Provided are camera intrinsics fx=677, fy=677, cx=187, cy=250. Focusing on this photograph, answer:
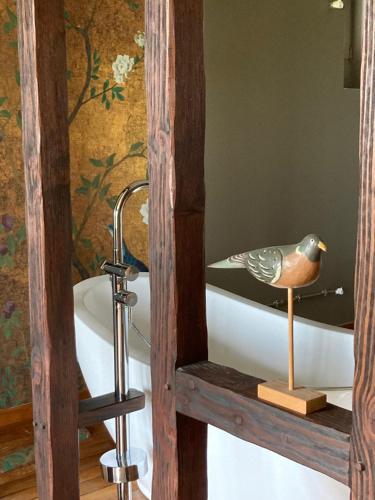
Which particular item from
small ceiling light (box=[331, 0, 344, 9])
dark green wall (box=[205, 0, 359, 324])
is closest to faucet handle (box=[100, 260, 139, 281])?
dark green wall (box=[205, 0, 359, 324])

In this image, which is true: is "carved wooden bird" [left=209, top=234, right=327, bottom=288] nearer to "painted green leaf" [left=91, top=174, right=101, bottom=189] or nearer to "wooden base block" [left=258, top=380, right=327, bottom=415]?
"wooden base block" [left=258, top=380, right=327, bottom=415]

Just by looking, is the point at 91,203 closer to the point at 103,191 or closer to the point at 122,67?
the point at 103,191

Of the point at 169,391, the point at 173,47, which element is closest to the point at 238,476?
the point at 169,391

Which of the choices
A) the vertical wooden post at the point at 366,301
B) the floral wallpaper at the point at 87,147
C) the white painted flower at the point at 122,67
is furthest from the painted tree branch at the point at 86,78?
the vertical wooden post at the point at 366,301

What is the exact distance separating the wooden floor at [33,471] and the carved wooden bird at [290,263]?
5.00 feet

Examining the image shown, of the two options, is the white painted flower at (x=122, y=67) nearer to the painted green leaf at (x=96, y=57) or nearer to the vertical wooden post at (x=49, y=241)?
the painted green leaf at (x=96, y=57)

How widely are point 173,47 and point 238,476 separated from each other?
1.16 m

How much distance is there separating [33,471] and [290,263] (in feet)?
6.10

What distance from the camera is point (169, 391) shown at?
1225 millimetres

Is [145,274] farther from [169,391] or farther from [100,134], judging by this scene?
[169,391]

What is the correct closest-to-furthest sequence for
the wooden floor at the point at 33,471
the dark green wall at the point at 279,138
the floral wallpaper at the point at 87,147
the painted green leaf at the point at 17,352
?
the wooden floor at the point at 33,471 < the floral wallpaper at the point at 87,147 < the painted green leaf at the point at 17,352 < the dark green wall at the point at 279,138

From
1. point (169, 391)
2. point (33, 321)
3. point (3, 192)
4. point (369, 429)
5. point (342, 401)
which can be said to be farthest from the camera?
point (3, 192)

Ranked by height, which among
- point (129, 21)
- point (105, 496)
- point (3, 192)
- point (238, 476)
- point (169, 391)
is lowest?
point (105, 496)

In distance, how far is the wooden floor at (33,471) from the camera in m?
2.39
